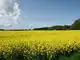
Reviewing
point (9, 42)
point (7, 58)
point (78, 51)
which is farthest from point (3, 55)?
point (78, 51)

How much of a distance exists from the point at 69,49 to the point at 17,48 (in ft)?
11.0

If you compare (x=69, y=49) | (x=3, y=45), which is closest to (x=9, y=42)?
(x=3, y=45)

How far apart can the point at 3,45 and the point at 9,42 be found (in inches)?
23.3

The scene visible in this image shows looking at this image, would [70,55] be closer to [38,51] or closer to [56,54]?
[56,54]

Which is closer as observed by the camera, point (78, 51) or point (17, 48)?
point (17, 48)

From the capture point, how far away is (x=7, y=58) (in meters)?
13.1

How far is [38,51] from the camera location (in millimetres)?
13664

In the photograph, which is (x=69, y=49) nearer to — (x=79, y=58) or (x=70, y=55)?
(x=70, y=55)

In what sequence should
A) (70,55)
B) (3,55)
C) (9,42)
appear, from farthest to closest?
1. (70,55)
2. (9,42)
3. (3,55)

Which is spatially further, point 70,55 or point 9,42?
point 70,55

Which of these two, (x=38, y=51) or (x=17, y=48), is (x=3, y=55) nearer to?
(x=17, y=48)

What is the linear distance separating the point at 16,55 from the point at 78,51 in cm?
406

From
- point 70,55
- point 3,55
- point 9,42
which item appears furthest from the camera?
point 70,55

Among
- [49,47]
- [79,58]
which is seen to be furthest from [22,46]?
[79,58]
